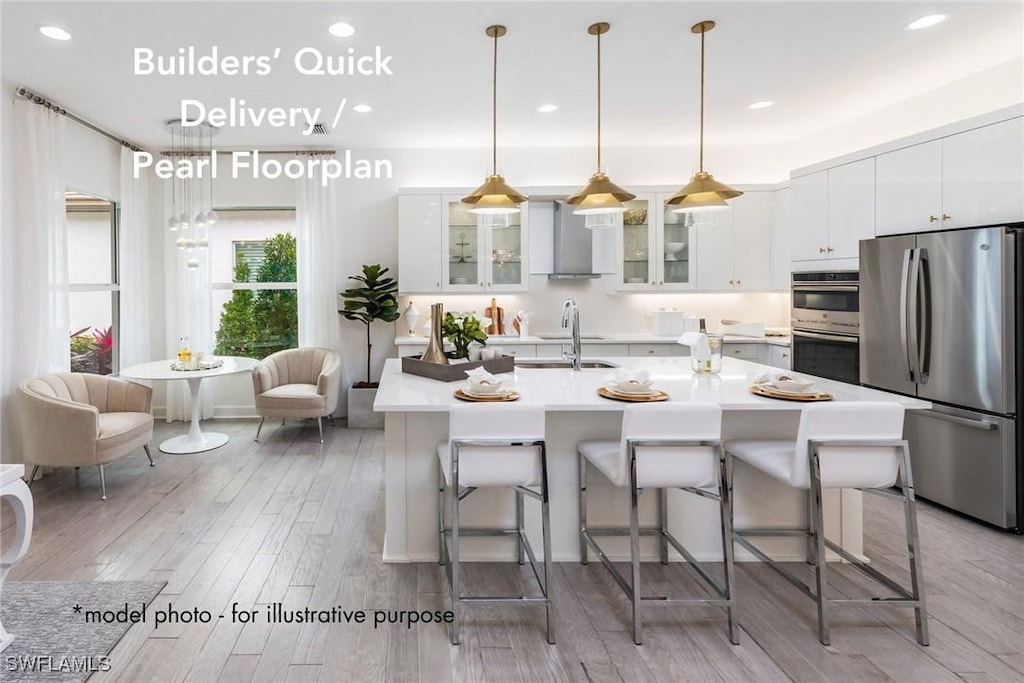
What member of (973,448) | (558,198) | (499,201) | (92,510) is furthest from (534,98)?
(92,510)

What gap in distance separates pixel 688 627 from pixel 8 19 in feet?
14.8

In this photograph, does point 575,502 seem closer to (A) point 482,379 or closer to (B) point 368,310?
(A) point 482,379

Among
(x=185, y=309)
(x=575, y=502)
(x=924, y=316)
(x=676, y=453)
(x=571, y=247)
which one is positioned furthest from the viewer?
(x=185, y=309)

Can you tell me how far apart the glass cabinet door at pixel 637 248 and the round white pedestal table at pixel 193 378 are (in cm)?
357

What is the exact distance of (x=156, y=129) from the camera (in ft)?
16.5

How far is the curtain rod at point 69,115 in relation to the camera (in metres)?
4.01

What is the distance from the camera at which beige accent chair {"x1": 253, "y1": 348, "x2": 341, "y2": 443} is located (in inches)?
196

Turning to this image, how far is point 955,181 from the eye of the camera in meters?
3.34

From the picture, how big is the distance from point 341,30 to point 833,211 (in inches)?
145

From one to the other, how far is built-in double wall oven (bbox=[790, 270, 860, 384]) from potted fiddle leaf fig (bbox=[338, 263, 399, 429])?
A: 3.62 m

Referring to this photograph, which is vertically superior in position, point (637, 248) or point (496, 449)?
point (637, 248)

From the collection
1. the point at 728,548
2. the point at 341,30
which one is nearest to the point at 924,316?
the point at 728,548

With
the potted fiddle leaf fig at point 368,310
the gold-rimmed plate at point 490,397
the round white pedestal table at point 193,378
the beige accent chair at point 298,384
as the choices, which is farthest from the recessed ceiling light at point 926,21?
the round white pedestal table at point 193,378

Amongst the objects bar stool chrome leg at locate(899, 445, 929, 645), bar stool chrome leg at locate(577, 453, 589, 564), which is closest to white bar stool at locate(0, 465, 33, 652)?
bar stool chrome leg at locate(577, 453, 589, 564)
